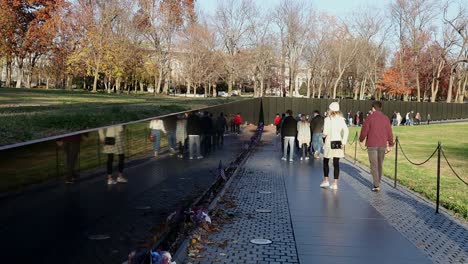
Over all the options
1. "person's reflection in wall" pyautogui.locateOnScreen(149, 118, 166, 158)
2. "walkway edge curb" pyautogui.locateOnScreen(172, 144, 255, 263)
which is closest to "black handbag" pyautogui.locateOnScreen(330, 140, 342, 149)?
"walkway edge curb" pyautogui.locateOnScreen(172, 144, 255, 263)

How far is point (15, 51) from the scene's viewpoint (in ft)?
133

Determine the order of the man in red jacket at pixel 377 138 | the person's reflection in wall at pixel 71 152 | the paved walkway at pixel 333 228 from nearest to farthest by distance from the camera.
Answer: the person's reflection in wall at pixel 71 152, the paved walkway at pixel 333 228, the man in red jacket at pixel 377 138

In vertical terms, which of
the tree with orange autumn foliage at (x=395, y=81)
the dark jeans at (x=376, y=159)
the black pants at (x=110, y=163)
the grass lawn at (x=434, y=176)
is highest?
the tree with orange autumn foliage at (x=395, y=81)

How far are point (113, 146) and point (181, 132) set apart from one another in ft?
9.65

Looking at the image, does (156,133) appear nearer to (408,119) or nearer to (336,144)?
(336,144)

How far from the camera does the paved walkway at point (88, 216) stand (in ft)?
9.76

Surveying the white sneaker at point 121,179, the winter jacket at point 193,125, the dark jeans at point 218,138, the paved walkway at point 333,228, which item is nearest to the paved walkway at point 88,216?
the white sneaker at point 121,179

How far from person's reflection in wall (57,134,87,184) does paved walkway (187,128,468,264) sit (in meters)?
2.36

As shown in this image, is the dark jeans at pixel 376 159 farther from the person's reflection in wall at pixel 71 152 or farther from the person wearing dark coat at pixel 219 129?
the person's reflection in wall at pixel 71 152

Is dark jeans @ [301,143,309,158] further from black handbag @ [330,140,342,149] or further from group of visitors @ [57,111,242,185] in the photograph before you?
black handbag @ [330,140,342,149]

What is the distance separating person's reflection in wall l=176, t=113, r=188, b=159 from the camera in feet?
23.7

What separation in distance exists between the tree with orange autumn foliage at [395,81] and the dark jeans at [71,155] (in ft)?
242

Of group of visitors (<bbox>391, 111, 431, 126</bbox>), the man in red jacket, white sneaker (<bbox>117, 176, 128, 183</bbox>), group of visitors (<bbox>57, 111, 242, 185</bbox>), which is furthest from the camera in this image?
group of visitors (<bbox>391, 111, 431, 126</bbox>)

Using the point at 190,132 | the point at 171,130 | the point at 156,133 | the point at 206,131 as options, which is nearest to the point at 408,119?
the point at 206,131
